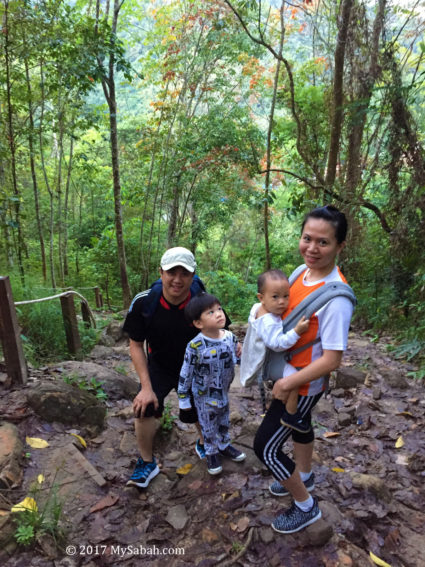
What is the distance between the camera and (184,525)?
2.43 meters

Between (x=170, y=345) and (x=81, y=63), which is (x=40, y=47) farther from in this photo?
(x=170, y=345)

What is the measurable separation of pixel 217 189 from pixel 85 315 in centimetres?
649

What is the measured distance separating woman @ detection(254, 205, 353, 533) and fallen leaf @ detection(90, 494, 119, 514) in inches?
46.1

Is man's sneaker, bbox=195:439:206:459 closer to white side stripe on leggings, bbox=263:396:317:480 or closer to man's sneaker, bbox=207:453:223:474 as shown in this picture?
man's sneaker, bbox=207:453:223:474

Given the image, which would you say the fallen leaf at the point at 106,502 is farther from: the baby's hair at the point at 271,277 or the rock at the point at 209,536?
the baby's hair at the point at 271,277

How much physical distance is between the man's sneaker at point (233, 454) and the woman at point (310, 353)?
2.25 feet

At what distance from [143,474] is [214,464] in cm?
54

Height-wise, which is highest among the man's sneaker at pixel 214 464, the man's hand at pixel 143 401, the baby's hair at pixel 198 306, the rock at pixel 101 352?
the baby's hair at pixel 198 306

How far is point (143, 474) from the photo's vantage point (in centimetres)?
278

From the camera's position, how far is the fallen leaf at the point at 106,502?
2557 mm

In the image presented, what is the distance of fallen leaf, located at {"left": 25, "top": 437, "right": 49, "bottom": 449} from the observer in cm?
296

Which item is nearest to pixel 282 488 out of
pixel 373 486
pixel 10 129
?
pixel 373 486

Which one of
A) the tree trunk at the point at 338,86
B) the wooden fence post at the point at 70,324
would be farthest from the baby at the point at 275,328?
the tree trunk at the point at 338,86

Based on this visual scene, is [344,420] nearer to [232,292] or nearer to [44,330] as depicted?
[44,330]
